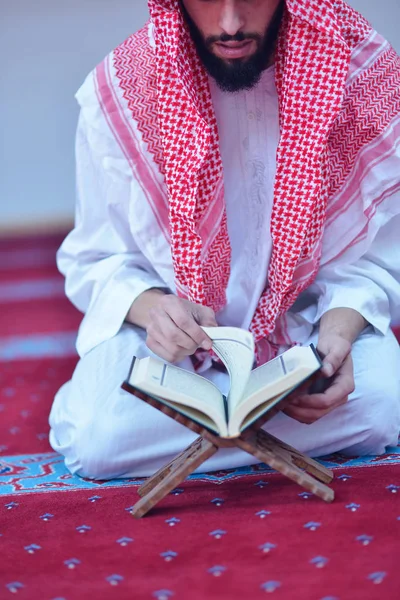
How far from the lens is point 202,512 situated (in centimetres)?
144

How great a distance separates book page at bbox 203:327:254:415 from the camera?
1285 millimetres

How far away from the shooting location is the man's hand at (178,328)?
56.2 inches

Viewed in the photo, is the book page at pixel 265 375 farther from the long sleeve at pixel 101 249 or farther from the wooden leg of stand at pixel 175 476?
the long sleeve at pixel 101 249

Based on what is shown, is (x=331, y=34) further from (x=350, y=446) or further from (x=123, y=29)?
(x=123, y=29)

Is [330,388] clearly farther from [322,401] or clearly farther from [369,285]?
[369,285]

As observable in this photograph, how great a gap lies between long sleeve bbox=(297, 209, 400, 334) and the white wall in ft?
10.8

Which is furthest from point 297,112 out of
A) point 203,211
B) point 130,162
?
point 130,162

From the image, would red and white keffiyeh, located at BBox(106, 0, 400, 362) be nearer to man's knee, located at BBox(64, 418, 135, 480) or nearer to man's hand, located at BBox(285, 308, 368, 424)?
man's hand, located at BBox(285, 308, 368, 424)

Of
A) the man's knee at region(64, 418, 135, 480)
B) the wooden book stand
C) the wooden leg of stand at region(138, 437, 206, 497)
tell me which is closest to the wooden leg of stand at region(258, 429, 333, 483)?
the wooden book stand

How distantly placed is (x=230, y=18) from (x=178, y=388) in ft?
2.47

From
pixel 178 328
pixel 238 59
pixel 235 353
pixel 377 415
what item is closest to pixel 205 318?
pixel 178 328

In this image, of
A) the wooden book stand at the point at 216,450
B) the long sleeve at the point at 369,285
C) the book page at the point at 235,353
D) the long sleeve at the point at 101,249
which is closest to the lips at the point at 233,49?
the long sleeve at the point at 101,249

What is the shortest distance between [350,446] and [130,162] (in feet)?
2.49

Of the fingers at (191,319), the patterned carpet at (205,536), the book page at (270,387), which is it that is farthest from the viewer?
the fingers at (191,319)
